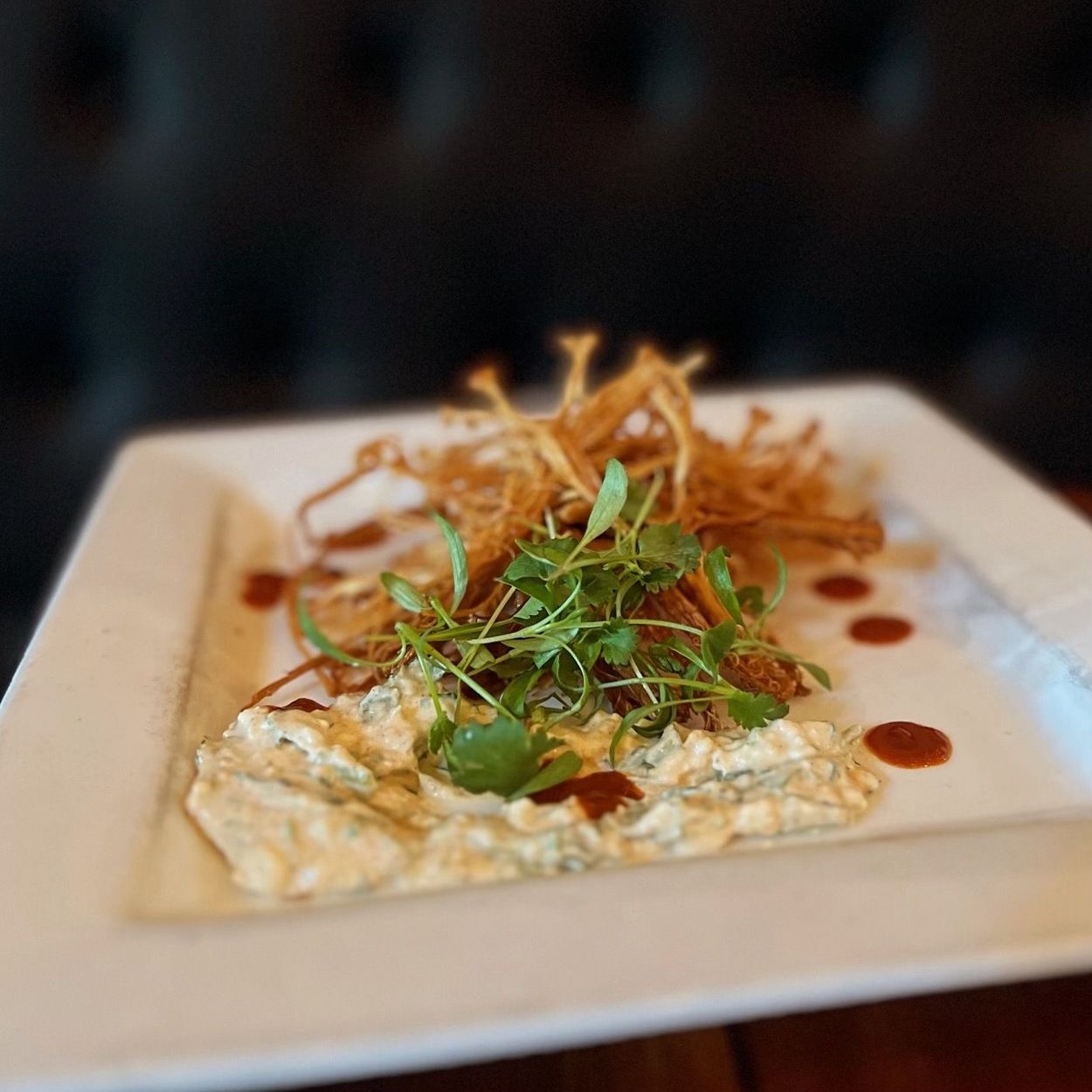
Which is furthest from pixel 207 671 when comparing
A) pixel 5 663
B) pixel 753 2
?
pixel 753 2

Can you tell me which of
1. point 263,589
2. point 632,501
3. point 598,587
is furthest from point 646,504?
point 263,589

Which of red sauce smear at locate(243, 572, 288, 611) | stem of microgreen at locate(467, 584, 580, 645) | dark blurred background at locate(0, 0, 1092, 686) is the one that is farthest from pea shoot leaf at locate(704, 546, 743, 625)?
dark blurred background at locate(0, 0, 1092, 686)

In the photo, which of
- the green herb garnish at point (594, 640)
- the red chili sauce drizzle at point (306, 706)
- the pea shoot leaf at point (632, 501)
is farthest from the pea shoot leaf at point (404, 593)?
the pea shoot leaf at point (632, 501)

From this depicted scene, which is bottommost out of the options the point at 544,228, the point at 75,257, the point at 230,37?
the point at 75,257

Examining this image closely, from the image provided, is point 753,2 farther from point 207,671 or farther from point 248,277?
point 207,671

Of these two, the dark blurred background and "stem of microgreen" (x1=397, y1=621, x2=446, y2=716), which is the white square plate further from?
the dark blurred background

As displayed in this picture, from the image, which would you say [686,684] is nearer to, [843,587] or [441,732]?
[441,732]

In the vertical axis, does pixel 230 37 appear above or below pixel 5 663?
above
